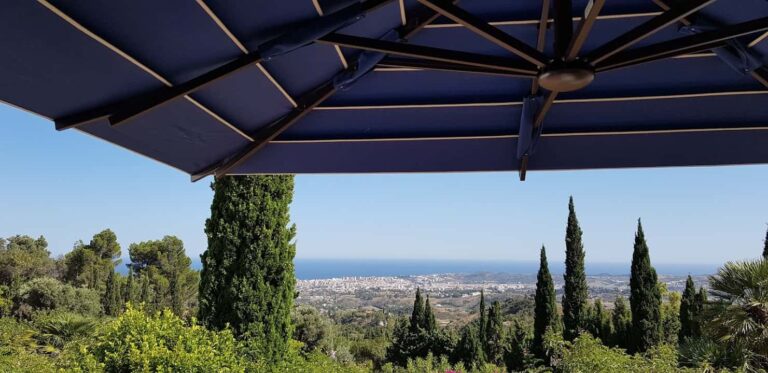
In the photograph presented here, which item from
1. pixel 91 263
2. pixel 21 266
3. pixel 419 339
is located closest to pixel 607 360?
pixel 419 339

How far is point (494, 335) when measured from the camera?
70.4ft

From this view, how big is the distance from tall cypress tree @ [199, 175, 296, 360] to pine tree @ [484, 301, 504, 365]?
14875mm

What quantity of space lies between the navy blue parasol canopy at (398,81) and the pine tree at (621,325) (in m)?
16.6

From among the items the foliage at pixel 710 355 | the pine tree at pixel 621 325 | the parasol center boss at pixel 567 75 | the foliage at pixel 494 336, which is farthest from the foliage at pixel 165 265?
the parasol center boss at pixel 567 75

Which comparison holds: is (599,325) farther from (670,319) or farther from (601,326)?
(670,319)

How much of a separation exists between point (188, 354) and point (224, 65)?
3.14m

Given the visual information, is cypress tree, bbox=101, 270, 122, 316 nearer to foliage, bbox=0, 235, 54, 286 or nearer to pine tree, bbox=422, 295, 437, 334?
foliage, bbox=0, 235, 54, 286

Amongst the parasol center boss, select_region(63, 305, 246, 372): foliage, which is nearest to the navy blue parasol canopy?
the parasol center boss

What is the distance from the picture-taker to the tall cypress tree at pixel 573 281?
17.5m

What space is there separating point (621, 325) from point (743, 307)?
12.7m

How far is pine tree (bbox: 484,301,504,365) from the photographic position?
21000mm

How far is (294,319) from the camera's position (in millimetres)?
14633

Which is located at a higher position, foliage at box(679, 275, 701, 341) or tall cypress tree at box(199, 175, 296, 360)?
tall cypress tree at box(199, 175, 296, 360)

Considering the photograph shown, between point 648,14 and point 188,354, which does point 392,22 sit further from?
point 188,354
